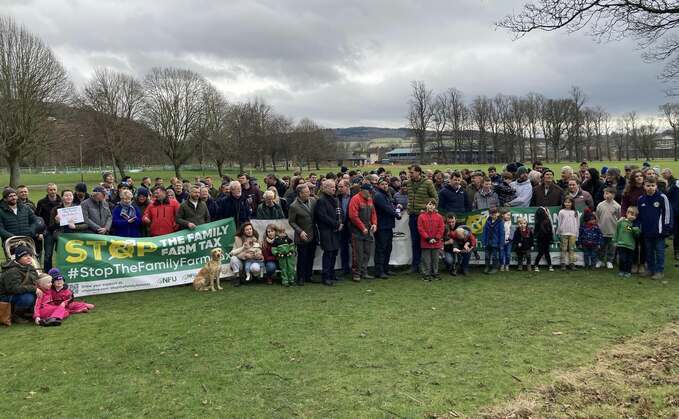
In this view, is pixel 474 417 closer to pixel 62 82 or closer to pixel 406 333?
pixel 406 333

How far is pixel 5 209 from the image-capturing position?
8.16 m

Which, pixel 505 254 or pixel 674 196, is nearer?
pixel 505 254

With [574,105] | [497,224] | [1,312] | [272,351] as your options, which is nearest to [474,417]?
[272,351]

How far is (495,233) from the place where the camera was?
9734mm

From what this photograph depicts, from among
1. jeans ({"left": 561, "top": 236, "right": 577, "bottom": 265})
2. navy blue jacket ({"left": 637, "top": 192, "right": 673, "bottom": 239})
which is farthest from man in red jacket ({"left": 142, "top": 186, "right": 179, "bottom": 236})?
navy blue jacket ({"left": 637, "top": 192, "right": 673, "bottom": 239})

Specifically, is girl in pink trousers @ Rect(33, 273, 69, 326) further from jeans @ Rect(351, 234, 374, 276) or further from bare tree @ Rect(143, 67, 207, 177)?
bare tree @ Rect(143, 67, 207, 177)

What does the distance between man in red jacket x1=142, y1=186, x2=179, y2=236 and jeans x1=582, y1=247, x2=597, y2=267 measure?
924 cm

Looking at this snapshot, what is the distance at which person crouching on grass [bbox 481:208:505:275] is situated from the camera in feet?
31.9

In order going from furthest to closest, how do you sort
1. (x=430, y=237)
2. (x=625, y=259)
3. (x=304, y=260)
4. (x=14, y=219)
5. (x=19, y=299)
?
(x=304, y=260) < (x=430, y=237) < (x=625, y=259) < (x=14, y=219) < (x=19, y=299)

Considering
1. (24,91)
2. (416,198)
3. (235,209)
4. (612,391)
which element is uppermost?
(24,91)

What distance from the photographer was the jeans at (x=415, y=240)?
10016 mm

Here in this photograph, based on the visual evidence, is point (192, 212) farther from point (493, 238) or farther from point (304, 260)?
point (493, 238)

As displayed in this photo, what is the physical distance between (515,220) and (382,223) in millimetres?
3176

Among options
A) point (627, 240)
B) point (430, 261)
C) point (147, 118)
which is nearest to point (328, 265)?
point (430, 261)
